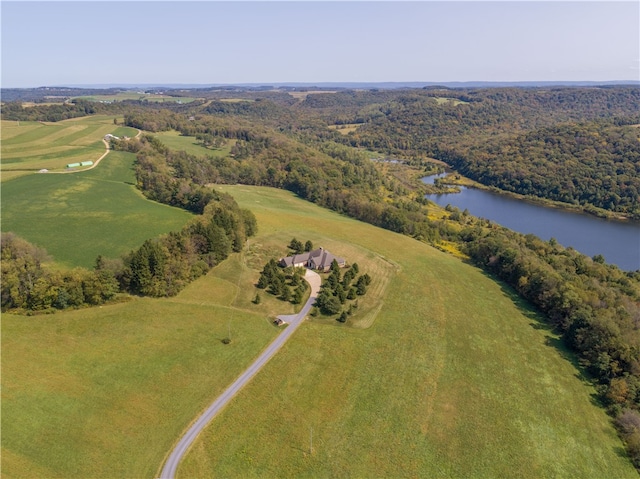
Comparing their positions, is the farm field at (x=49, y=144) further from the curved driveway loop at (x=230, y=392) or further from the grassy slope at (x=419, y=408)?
the grassy slope at (x=419, y=408)

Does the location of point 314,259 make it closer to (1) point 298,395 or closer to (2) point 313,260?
(2) point 313,260

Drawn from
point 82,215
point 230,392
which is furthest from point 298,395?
point 82,215

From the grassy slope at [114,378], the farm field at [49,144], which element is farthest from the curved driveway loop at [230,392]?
the farm field at [49,144]

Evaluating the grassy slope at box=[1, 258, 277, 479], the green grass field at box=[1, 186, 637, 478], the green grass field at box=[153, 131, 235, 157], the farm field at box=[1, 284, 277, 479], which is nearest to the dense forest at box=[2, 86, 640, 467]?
the green grass field at box=[1, 186, 637, 478]

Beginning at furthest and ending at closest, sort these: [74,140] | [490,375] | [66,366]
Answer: [74,140] → [490,375] → [66,366]

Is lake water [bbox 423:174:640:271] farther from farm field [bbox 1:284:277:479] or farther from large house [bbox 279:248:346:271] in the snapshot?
farm field [bbox 1:284:277:479]

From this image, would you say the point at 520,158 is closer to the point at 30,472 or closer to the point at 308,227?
the point at 308,227

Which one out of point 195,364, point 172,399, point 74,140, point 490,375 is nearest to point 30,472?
point 172,399
